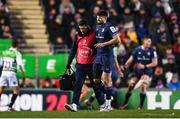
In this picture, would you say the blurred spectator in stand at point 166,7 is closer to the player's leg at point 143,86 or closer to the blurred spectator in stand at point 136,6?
the blurred spectator in stand at point 136,6

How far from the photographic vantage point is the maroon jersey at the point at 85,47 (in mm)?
22906

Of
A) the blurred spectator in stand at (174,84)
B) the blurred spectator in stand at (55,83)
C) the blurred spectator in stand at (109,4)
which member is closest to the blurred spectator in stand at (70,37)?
the blurred spectator in stand at (109,4)

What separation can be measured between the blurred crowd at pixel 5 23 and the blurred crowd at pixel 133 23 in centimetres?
170

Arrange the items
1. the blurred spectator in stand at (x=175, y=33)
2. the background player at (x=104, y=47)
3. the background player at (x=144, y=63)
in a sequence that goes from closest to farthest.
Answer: the background player at (x=104, y=47) → the background player at (x=144, y=63) → the blurred spectator in stand at (x=175, y=33)

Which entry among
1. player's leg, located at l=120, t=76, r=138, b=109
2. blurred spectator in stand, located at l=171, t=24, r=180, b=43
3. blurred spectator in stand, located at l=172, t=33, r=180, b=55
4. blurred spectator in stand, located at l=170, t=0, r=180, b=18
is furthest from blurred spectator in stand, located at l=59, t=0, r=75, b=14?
player's leg, located at l=120, t=76, r=138, b=109

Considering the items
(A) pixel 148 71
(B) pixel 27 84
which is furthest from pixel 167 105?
(B) pixel 27 84

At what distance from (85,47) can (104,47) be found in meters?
0.98

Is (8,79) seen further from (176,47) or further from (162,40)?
(176,47)

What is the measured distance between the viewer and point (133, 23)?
36000 mm

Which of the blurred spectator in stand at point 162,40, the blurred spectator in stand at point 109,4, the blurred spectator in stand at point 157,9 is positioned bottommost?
the blurred spectator in stand at point 162,40

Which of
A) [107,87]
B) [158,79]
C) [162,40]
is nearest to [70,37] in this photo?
[162,40]

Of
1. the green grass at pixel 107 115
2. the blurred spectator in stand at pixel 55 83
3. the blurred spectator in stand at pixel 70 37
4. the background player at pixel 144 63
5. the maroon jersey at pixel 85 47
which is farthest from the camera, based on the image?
the blurred spectator in stand at pixel 70 37

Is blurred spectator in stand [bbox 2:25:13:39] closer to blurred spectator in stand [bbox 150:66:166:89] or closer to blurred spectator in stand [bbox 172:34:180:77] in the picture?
blurred spectator in stand [bbox 150:66:166:89]

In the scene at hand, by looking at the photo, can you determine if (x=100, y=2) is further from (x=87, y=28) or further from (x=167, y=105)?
(x=87, y=28)
